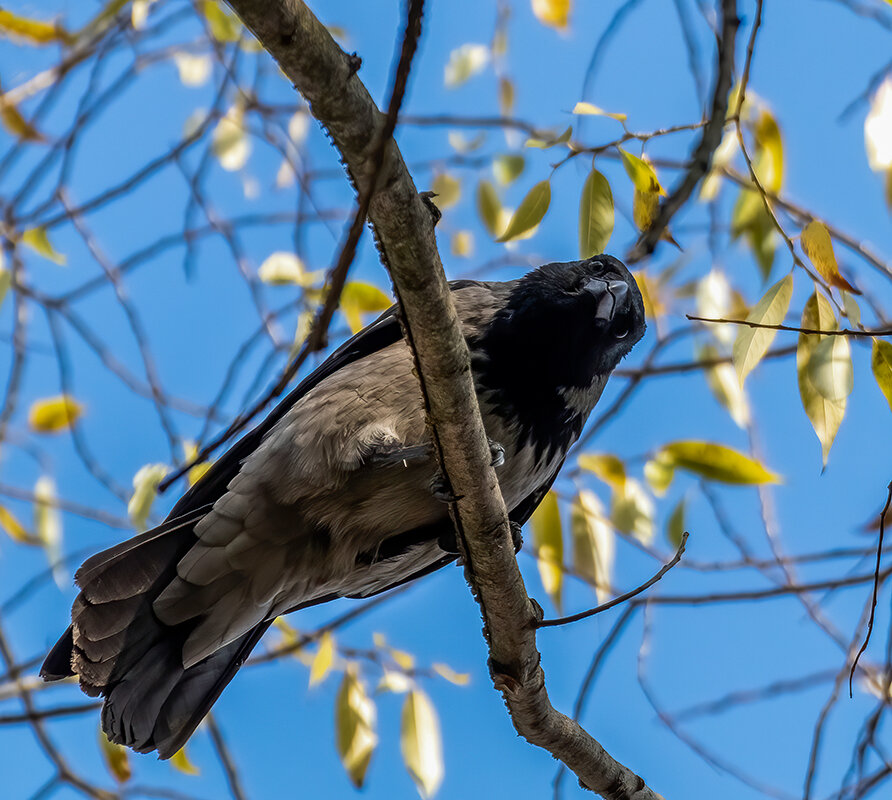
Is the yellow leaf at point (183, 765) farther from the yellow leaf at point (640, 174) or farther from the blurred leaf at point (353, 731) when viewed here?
the yellow leaf at point (640, 174)

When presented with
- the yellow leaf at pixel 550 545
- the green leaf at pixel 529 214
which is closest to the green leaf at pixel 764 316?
the green leaf at pixel 529 214

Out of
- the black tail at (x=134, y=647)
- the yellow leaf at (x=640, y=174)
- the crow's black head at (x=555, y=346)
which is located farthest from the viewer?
the crow's black head at (x=555, y=346)

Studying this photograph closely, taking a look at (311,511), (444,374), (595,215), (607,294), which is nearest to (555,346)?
(607,294)

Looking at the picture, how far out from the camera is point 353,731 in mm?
3182

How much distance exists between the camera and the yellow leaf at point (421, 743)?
3.02m

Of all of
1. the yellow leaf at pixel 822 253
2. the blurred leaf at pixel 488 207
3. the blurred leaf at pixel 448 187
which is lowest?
the yellow leaf at pixel 822 253

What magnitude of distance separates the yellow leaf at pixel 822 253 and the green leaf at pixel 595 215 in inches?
19.1

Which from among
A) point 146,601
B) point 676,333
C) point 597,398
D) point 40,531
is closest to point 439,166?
point 676,333

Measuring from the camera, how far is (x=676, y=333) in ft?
11.8

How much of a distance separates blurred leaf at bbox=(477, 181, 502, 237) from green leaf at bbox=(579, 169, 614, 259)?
173 cm

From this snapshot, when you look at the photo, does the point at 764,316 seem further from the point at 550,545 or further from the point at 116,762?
the point at 116,762

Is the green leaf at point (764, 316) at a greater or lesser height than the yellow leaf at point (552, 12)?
lesser

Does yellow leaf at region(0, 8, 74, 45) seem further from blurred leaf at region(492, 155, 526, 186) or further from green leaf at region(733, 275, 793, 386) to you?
green leaf at region(733, 275, 793, 386)

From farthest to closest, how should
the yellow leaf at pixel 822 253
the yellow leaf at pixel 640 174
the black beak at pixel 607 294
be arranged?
1. the black beak at pixel 607 294
2. the yellow leaf at pixel 640 174
3. the yellow leaf at pixel 822 253
